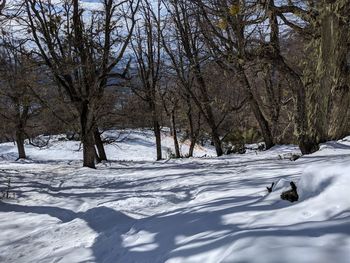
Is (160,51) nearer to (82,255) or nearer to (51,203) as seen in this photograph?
(51,203)

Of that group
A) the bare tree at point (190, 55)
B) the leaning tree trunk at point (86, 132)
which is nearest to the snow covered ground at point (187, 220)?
the leaning tree trunk at point (86, 132)

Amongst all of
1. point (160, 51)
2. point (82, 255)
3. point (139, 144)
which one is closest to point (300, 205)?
point (82, 255)

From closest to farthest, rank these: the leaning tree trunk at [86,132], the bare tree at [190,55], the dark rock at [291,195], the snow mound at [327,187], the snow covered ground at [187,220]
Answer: the snow covered ground at [187,220] → the snow mound at [327,187] → the dark rock at [291,195] → the leaning tree trunk at [86,132] → the bare tree at [190,55]

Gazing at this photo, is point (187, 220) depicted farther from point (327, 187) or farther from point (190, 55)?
point (190, 55)

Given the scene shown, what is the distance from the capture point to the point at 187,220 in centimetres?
458

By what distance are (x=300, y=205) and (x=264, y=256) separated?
64.7 inches

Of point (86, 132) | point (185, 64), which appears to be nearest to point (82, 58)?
point (86, 132)

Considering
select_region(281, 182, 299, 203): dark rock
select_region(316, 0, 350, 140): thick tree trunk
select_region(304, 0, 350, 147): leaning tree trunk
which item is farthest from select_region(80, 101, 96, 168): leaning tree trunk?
select_region(281, 182, 299, 203): dark rock

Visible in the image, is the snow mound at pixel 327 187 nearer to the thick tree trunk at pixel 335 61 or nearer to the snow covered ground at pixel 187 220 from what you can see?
the snow covered ground at pixel 187 220

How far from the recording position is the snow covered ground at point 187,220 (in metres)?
2.60

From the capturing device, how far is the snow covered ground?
260 centimetres

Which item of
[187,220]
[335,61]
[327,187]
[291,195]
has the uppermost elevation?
[335,61]

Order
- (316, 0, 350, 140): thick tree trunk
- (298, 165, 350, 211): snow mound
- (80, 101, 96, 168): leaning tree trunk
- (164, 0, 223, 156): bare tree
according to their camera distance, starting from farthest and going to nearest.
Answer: (164, 0, 223, 156): bare tree → (80, 101, 96, 168): leaning tree trunk → (316, 0, 350, 140): thick tree trunk → (298, 165, 350, 211): snow mound

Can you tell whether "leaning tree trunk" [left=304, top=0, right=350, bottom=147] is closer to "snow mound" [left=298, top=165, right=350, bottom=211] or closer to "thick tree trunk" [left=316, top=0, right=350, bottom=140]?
"thick tree trunk" [left=316, top=0, right=350, bottom=140]
